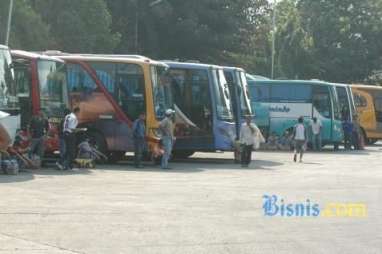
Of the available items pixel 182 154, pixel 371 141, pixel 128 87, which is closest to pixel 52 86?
pixel 128 87

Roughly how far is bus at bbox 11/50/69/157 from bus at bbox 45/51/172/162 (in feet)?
3.42

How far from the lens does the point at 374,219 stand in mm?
12688

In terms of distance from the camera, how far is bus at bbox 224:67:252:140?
2728cm

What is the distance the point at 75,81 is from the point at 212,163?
522 centimetres

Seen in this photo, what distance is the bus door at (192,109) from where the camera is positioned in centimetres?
2602

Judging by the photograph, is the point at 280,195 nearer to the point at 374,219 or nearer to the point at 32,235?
the point at 374,219

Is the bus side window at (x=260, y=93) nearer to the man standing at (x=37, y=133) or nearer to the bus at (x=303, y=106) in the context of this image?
the bus at (x=303, y=106)

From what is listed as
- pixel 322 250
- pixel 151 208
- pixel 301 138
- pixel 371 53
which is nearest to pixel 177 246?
pixel 322 250

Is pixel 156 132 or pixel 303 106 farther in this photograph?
pixel 303 106

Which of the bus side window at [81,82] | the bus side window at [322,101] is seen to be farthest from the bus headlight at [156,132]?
the bus side window at [322,101]

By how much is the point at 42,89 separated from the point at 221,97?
262 inches

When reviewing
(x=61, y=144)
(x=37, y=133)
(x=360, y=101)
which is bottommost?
(x=61, y=144)

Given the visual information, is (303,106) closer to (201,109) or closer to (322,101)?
(322,101)

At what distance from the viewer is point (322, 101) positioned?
120 feet
